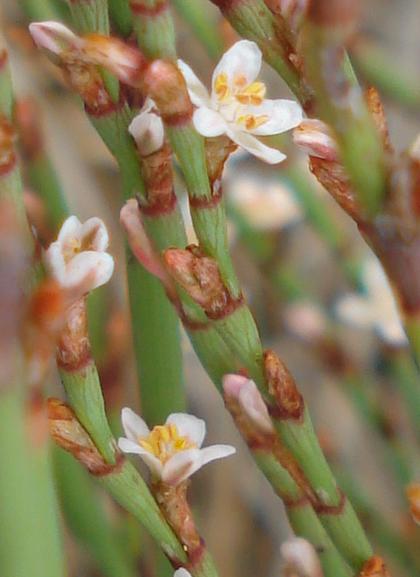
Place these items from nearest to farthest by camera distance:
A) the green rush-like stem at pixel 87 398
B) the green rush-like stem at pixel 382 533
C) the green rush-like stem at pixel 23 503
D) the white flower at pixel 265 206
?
the green rush-like stem at pixel 23 503 < the green rush-like stem at pixel 87 398 < the green rush-like stem at pixel 382 533 < the white flower at pixel 265 206

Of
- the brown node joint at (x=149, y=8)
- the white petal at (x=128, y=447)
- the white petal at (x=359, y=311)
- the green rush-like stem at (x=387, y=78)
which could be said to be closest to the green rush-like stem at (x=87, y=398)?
the white petal at (x=128, y=447)

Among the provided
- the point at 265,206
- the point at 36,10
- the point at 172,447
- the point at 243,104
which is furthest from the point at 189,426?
the point at 265,206

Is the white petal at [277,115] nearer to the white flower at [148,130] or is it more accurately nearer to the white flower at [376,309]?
the white flower at [148,130]

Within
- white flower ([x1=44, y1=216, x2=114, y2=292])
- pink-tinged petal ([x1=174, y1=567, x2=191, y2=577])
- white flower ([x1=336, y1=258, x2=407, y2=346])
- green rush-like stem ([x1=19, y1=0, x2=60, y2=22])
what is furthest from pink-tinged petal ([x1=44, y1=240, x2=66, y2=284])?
white flower ([x1=336, y1=258, x2=407, y2=346])

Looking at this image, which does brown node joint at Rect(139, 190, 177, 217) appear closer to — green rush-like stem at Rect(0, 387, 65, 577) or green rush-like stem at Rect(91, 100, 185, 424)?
green rush-like stem at Rect(91, 100, 185, 424)

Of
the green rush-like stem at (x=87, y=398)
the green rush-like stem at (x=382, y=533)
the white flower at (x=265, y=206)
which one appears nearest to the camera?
the green rush-like stem at (x=87, y=398)

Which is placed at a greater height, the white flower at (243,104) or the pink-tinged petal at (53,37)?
the pink-tinged petal at (53,37)

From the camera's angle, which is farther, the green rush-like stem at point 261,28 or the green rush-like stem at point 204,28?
the green rush-like stem at point 204,28
